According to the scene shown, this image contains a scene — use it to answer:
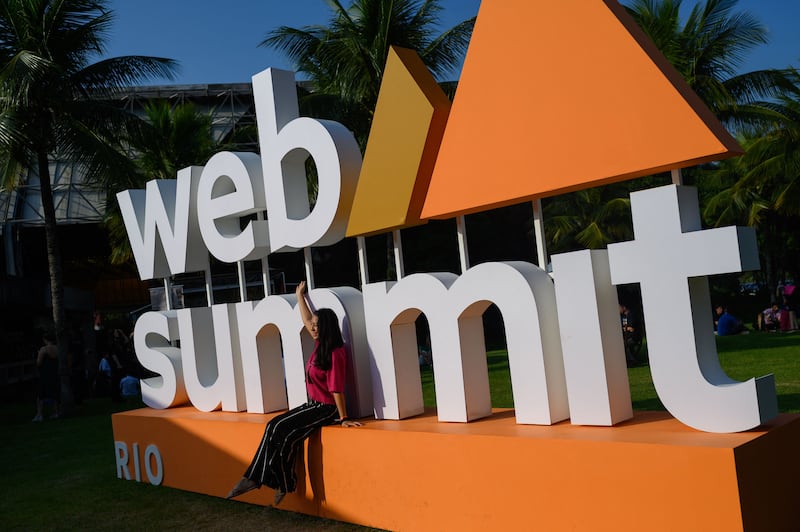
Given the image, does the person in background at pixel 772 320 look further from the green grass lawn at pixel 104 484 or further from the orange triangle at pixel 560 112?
the orange triangle at pixel 560 112

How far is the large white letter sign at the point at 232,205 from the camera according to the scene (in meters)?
7.42

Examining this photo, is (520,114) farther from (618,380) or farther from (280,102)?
(280,102)

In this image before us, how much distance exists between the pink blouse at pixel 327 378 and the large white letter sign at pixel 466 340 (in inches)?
11.5

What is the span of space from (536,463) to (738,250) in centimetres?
172

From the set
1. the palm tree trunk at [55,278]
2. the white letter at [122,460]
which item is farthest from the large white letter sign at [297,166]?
the palm tree trunk at [55,278]

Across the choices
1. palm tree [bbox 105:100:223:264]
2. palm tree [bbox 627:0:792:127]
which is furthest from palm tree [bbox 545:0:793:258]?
palm tree [bbox 105:100:223:264]

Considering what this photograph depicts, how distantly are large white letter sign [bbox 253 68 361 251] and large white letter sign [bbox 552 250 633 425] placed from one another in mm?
2218

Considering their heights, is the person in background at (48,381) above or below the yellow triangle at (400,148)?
below

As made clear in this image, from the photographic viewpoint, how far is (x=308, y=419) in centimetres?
635

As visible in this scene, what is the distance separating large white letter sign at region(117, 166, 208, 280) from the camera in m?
8.23

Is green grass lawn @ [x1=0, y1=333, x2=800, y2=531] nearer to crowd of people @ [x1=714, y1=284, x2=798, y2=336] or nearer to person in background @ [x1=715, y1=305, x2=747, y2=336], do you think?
person in background @ [x1=715, y1=305, x2=747, y2=336]

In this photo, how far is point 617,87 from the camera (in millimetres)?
4883

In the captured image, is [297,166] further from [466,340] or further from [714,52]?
[714,52]

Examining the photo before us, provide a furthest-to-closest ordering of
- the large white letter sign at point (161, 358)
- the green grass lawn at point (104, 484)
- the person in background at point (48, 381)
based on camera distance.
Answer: the person in background at point (48, 381)
the large white letter sign at point (161, 358)
the green grass lawn at point (104, 484)
